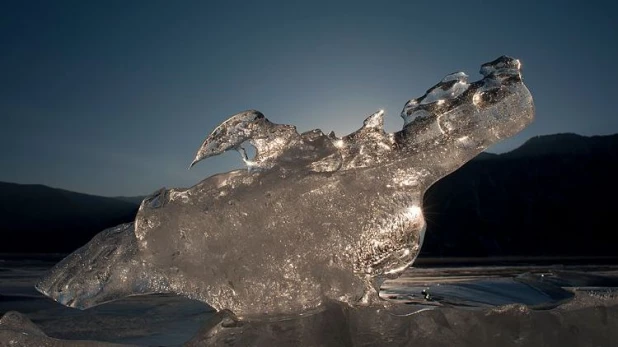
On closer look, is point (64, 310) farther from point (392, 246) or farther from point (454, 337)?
point (454, 337)

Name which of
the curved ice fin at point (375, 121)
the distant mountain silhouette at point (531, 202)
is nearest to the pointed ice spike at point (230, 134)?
the curved ice fin at point (375, 121)

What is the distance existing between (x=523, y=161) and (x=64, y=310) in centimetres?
7649

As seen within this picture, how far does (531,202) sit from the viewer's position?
6750cm

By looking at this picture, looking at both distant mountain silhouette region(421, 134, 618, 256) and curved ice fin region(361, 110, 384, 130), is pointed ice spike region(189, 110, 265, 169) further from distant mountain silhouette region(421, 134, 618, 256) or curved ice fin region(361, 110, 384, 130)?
distant mountain silhouette region(421, 134, 618, 256)

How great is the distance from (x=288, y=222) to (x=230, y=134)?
539 mm

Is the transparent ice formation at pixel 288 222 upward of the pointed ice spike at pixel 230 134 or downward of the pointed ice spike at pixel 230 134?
downward

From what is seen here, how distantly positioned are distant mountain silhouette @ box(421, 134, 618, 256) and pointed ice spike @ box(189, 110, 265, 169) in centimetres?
4566

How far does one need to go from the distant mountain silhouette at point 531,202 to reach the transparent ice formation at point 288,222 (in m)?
45.4

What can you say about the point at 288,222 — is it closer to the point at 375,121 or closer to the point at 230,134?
the point at 230,134

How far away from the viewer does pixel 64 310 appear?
4648 mm

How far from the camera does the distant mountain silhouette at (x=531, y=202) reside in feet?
180

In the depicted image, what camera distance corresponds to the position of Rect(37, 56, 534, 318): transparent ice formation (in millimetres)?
2809

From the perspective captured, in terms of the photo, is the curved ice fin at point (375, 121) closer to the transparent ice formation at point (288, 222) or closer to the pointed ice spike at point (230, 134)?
the transparent ice formation at point (288, 222)

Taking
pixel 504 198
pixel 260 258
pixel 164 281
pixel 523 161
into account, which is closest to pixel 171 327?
pixel 164 281
